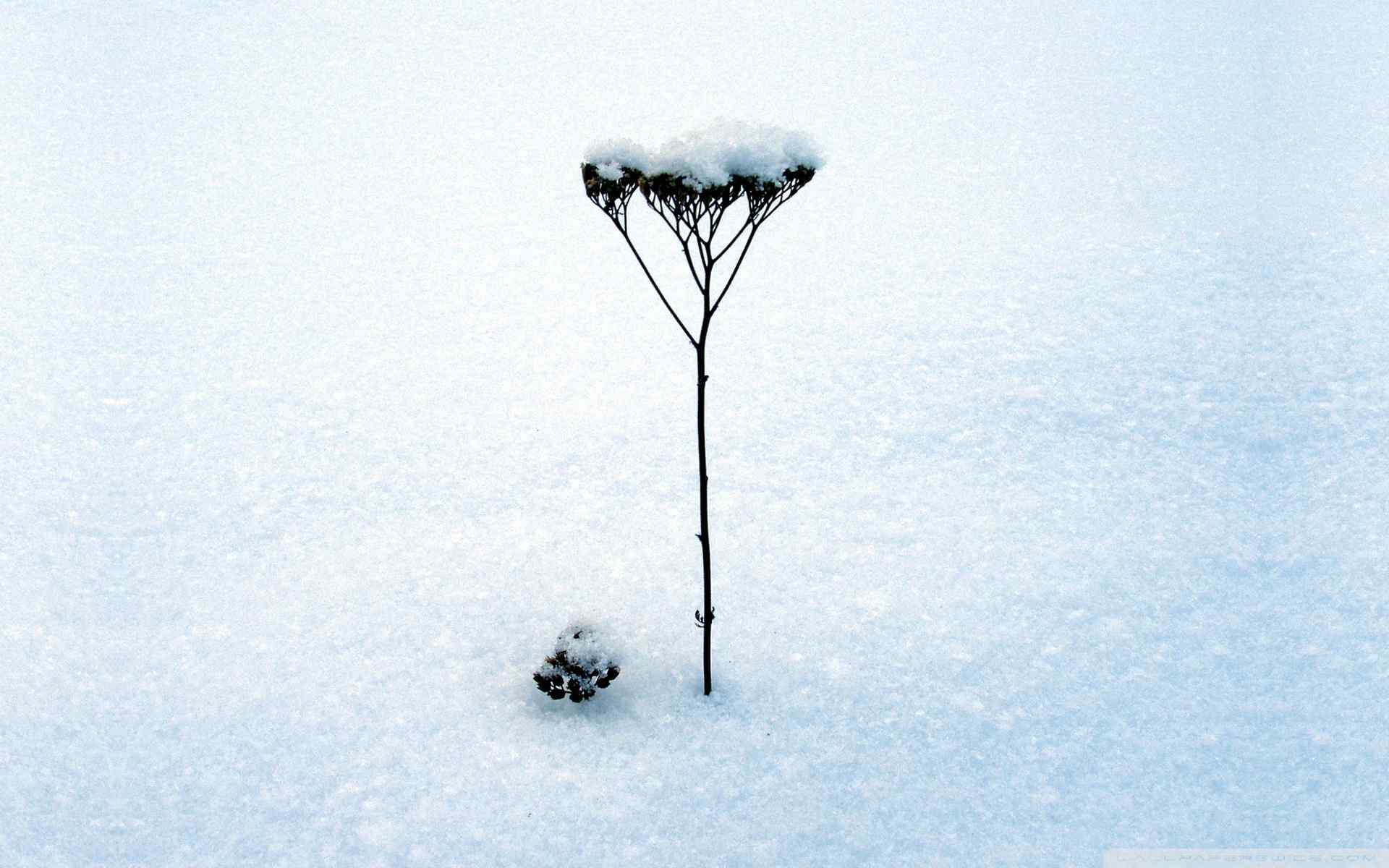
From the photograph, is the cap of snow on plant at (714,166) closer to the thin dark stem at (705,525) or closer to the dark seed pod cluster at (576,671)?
the thin dark stem at (705,525)

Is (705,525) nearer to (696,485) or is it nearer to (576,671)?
(576,671)

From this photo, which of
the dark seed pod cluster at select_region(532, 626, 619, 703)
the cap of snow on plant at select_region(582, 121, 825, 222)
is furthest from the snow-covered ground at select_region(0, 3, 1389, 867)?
the cap of snow on plant at select_region(582, 121, 825, 222)

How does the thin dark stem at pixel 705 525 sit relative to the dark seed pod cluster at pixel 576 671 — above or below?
above

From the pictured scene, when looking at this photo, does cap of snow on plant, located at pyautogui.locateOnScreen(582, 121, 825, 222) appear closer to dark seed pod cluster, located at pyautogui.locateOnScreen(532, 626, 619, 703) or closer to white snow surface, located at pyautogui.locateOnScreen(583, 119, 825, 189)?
white snow surface, located at pyautogui.locateOnScreen(583, 119, 825, 189)

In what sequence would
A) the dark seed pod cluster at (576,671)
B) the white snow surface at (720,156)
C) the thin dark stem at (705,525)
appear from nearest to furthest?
the white snow surface at (720,156), the thin dark stem at (705,525), the dark seed pod cluster at (576,671)

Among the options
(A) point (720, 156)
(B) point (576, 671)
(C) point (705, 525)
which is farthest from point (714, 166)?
(B) point (576, 671)

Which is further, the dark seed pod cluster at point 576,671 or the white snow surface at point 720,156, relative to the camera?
the dark seed pod cluster at point 576,671

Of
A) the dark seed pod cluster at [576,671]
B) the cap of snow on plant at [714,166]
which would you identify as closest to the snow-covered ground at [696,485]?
the dark seed pod cluster at [576,671]
